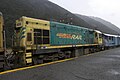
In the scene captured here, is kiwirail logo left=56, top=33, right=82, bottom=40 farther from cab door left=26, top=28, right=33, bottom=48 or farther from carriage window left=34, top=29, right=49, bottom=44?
cab door left=26, top=28, right=33, bottom=48

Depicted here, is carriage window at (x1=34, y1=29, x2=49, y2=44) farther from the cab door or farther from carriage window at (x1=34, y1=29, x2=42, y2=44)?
the cab door

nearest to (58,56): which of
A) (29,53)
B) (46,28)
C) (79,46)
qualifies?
(46,28)

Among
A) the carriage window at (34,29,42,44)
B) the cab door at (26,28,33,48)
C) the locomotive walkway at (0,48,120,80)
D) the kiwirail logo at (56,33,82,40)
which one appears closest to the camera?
the locomotive walkway at (0,48,120,80)

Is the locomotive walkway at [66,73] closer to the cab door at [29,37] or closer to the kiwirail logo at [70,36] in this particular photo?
the cab door at [29,37]

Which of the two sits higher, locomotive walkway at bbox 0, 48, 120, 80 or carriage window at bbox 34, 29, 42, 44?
carriage window at bbox 34, 29, 42, 44

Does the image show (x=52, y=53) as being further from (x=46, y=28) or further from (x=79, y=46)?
(x=79, y=46)

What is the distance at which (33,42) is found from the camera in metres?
14.8

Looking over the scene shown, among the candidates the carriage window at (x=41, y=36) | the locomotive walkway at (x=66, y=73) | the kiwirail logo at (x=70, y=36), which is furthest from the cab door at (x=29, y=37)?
the kiwirail logo at (x=70, y=36)

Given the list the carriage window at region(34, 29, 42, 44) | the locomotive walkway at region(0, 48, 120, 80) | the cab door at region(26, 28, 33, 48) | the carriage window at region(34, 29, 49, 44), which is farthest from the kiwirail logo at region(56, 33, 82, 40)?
the locomotive walkway at region(0, 48, 120, 80)

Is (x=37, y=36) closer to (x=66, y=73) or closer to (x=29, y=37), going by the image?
(x=29, y=37)

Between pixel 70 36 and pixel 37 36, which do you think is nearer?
pixel 37 36

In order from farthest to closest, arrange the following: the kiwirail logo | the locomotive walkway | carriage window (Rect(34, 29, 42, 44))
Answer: the kiwirail logo → carriage window (Rect(34, 29, 42, 44)) → the locomotive walkway

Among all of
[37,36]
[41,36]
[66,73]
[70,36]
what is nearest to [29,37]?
[37,36]

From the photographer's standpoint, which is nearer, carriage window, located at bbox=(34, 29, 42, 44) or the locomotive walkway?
the locomotive walkway
